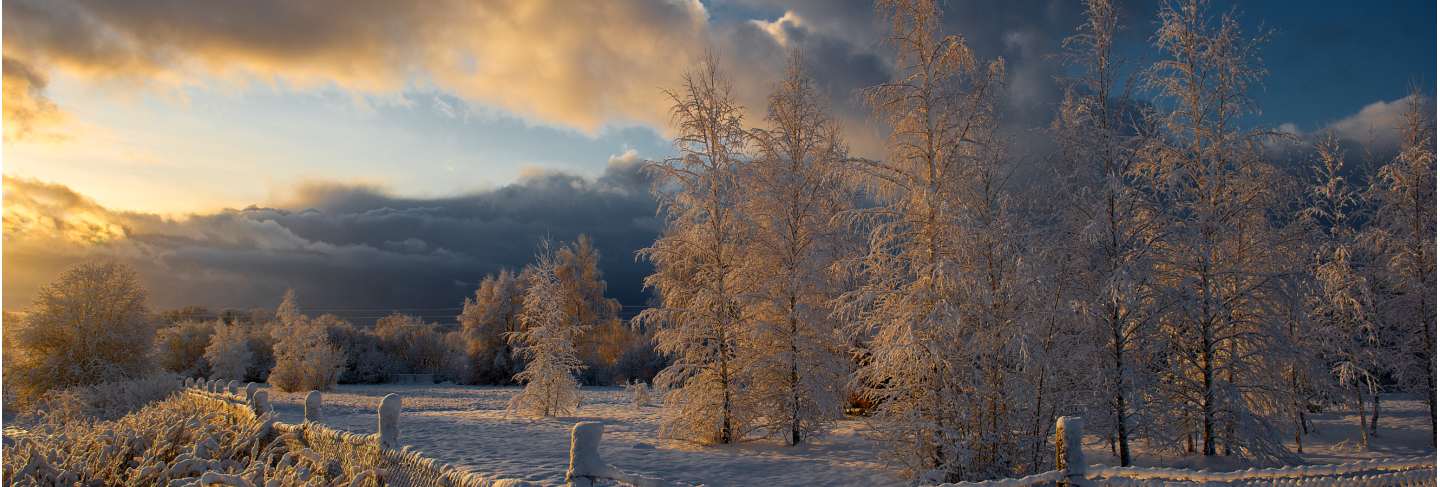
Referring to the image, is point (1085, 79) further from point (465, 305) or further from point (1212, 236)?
point (465, 305)

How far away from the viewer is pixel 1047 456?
32.0ft

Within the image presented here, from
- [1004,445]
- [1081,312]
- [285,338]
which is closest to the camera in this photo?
[1004,445]

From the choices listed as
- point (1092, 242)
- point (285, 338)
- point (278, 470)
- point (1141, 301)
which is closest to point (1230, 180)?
point (1141, 301)

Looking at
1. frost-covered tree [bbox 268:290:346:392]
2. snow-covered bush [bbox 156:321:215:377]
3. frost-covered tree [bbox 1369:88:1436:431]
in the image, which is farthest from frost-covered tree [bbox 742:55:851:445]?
snow-covered bush [bbox 156:321:215:377]

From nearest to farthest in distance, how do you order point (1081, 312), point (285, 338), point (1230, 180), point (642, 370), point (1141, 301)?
point (1081, 312), point (1141, 301), point (1230, 180), point (285, 338), point (642, 370)

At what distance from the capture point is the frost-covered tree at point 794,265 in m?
13.3

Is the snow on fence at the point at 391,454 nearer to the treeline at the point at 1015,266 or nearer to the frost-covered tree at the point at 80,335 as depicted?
the treeline at the point at 1015,266

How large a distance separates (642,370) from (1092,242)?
2871 centimetres

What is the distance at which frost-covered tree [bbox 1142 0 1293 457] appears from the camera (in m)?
Result: 12.1

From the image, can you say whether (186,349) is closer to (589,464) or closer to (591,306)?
(591,306)

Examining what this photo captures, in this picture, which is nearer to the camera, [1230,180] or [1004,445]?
[1004,445]

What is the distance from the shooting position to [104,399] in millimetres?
22750

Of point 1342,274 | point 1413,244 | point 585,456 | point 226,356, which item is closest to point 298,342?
point 226,356

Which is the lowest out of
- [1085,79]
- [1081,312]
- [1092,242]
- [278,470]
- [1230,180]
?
[278,470]
